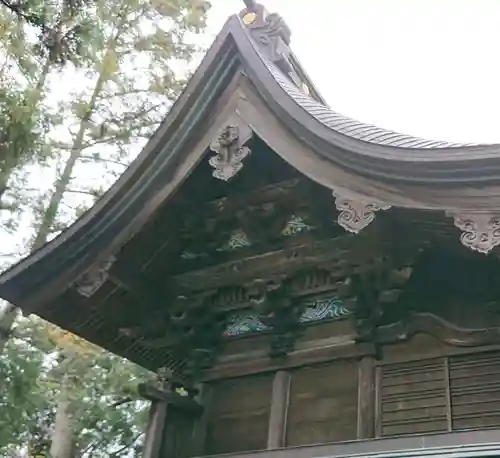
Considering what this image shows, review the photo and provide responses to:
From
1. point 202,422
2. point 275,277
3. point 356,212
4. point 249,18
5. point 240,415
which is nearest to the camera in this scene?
point 356,212

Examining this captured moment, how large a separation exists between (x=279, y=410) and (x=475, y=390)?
1210mm

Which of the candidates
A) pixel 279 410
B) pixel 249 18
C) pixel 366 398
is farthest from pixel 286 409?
pixel 249 18

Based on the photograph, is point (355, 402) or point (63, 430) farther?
point (63, 430)

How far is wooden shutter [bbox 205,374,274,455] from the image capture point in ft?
14.0

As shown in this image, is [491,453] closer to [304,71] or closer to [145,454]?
[145,454]

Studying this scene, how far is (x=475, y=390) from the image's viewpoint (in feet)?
12.0

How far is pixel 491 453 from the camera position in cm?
270

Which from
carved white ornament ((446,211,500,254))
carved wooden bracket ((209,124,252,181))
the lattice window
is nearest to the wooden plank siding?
the lattice window

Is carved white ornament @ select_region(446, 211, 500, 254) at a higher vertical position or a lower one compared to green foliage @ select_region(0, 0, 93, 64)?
lower

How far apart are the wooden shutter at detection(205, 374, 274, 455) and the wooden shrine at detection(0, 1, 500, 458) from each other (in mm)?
11

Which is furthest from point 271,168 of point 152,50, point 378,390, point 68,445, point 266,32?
point 68,445

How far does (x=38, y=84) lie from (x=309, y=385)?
575 centimetres

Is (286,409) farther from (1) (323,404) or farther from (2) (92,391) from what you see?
(2) (92,391)

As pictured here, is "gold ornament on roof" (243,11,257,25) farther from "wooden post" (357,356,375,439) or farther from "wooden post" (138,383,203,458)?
"wooden post" (138,383,203,458)
